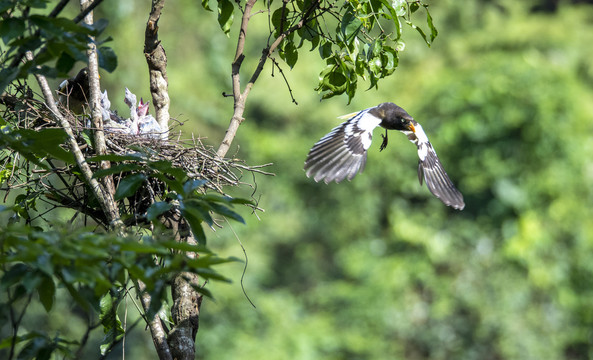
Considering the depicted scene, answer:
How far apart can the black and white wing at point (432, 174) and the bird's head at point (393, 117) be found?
0.27 ft

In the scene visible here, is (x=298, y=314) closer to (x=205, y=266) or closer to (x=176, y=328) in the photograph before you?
(x=176, y=328)

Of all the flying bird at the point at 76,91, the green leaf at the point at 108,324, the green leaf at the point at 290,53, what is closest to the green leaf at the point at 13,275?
the green leaf at the point at 108,324

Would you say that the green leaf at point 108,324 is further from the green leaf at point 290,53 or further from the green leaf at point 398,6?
the green leaf at point 398,6

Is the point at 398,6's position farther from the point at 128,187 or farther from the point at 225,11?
the point at 128,187

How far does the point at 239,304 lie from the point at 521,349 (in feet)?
12.2

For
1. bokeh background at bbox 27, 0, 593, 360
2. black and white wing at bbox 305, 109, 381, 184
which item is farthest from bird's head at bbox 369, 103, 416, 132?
bokeh background at bbox 27, 0, 593, 360

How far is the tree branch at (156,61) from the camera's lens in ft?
9.37

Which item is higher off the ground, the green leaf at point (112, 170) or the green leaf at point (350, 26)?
the green leaf at point (350, 26)

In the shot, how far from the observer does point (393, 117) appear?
391cm

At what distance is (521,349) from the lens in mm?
10070

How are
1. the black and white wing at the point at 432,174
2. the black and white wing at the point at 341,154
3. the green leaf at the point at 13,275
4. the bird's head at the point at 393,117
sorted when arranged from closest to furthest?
the green leaf at the point at 13,275 → the black and white wing at the point at 341,154 → the black and white wing at the point at 432,174 → the bird's head at the point at 393,117

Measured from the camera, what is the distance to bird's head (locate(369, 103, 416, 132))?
389 cm

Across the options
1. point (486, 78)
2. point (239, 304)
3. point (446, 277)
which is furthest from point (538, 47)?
point (239, 304)

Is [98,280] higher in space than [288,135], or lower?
lower
